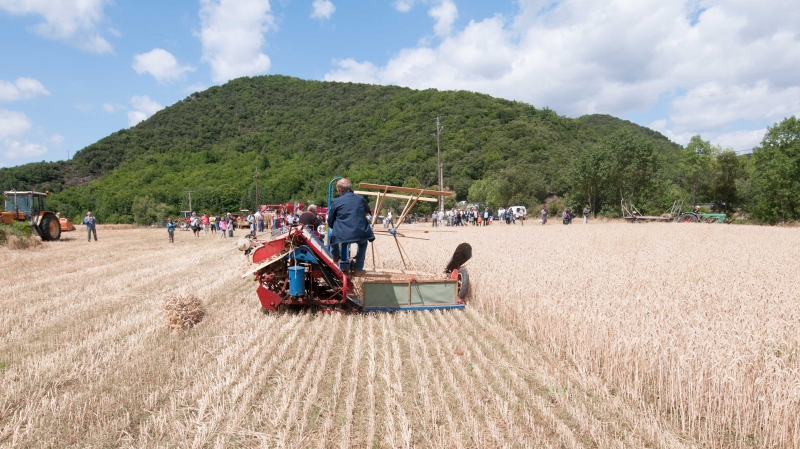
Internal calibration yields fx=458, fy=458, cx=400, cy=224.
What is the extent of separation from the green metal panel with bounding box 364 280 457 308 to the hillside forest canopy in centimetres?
3615

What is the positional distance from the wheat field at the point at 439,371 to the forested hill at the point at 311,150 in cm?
5581

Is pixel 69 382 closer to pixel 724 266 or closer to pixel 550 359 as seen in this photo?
pixel 550 359

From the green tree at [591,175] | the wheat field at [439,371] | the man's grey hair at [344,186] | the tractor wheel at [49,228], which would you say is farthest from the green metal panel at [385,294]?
the green tree at [591,175]

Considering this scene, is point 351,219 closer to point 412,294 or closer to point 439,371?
point 412,294

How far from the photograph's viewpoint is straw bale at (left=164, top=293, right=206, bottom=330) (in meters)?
6.05

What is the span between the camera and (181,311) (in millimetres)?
6156

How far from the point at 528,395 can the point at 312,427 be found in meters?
1.88

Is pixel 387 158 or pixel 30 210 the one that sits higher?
pixel 387 158

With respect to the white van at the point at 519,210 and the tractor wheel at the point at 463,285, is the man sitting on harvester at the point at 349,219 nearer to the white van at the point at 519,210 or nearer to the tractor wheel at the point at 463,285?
the tractor wheel at the point at 463,285

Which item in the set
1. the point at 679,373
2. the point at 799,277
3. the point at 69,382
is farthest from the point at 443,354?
the point at 799,277

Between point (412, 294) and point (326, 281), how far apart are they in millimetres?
1416

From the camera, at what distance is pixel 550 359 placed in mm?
4977

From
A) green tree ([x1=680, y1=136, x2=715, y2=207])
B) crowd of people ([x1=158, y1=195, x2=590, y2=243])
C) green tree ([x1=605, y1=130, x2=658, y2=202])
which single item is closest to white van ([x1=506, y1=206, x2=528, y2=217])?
crowd of people ([x1=158, y1=195, x2=590, y2=243])

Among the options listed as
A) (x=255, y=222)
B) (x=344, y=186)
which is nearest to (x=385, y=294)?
(x=344, y=186)
